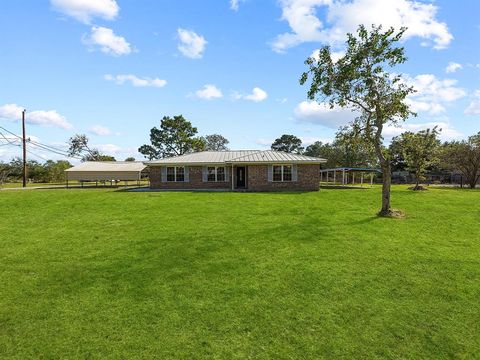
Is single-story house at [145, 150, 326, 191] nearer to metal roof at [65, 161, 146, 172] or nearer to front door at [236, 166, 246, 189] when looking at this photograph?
front door at [236, 166, 246, 189]

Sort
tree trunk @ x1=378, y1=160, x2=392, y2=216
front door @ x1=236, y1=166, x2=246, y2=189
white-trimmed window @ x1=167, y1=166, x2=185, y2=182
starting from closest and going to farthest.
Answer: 1. tree trunk @ x1=378, y1=160, x2=392, y2=216
2. white-trimmed window @ x1=167, y1=166, x2=185, y2=182
3. front door @ x1=236, y1=166, x2=246, y2=189

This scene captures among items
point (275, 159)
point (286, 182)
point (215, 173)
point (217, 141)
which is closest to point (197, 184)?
point (215, 173)

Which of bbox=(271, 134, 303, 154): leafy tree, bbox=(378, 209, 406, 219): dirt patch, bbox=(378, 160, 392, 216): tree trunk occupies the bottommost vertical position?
bbox=(378, 209, 406, 219): dirt patch

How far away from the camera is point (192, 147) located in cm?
5912

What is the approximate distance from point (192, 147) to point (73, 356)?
55691 mm

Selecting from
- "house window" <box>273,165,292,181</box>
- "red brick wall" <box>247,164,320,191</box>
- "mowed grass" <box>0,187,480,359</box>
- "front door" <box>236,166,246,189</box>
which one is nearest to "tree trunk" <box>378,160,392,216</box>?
"mowed grass" <box>0,187,480,359</box>

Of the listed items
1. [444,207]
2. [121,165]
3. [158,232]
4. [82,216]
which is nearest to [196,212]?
[158,232]

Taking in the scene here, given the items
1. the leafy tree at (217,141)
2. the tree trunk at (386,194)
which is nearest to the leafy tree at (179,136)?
the leafy tree at (217,141)

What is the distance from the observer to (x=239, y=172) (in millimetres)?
29062

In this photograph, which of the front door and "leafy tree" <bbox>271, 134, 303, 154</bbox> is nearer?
the front door

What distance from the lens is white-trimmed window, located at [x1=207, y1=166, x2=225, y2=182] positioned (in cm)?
2827

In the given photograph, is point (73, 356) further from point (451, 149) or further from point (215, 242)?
point (451, 149)

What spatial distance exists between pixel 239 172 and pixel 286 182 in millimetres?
4725

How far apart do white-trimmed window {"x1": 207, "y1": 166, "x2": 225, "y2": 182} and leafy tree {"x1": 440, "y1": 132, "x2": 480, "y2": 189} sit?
82.4 ft
